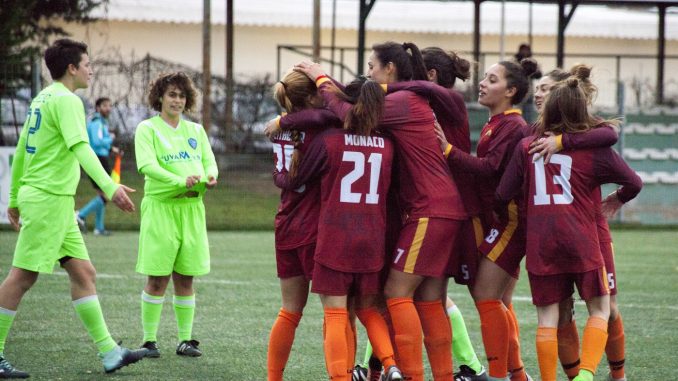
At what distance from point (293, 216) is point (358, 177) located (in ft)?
1.64

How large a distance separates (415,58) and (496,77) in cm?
55

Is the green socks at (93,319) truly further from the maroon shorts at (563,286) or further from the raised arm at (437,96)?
the maroon shorts at (563,286)

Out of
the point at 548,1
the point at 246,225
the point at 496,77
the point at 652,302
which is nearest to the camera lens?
the point at 496,77

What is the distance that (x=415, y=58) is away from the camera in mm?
5699

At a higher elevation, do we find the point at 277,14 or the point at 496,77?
the point at 277,14

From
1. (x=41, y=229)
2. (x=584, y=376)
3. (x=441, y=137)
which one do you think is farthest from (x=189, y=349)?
(x=584, y=376)

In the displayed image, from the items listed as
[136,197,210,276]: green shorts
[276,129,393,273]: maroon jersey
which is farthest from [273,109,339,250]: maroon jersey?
[136,197,210,276]: green shorts

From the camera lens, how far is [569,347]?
5926mm

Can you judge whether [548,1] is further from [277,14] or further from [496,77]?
[496,77]

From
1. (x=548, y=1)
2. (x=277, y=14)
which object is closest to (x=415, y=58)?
(x=548, y=1)

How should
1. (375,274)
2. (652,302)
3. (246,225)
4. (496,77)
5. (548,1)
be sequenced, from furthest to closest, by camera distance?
(548,1)
(246,225)
(652,302)
(496,77)
(375,274)

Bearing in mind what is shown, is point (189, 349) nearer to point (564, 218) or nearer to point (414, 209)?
point (414, 209)

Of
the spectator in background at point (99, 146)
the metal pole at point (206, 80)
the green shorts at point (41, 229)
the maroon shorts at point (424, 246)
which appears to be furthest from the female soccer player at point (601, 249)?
the metal pole at point (206, 80)

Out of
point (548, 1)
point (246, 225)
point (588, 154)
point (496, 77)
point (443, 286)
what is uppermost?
point (548, 1)
